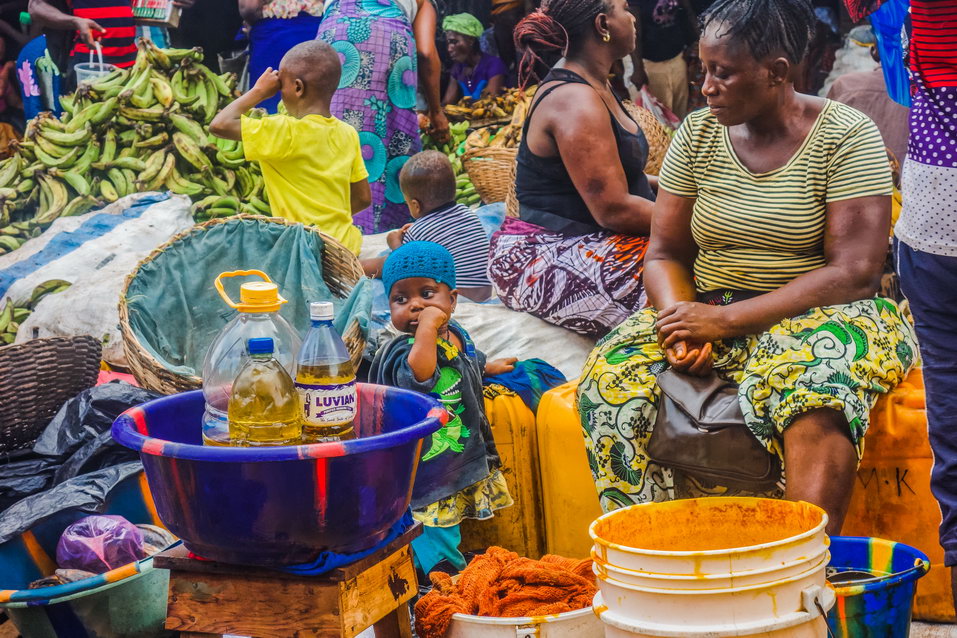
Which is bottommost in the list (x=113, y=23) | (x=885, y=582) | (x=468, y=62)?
(x=885, y=582)

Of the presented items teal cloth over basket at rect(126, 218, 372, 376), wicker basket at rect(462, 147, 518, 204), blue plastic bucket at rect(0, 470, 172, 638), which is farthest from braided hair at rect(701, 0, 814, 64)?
wicker basket at rect(462, 147, 518, 204)

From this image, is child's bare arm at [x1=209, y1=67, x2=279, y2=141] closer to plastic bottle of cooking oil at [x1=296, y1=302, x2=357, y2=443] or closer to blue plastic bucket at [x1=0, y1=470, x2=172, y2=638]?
blue plastic bucket at [x1=0, y1=470, x2=172, y2=638]

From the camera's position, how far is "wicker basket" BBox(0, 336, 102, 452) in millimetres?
3484

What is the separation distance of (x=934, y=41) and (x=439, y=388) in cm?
164

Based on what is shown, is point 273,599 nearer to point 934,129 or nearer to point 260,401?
point 260,401

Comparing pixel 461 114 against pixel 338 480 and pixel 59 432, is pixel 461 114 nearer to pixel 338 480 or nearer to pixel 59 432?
pixel 59 432

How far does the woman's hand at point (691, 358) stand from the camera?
105 inches

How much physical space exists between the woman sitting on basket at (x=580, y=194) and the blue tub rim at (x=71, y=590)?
184cm

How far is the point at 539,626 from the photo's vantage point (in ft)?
7.02

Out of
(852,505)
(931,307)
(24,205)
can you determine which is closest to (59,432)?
(852,505)

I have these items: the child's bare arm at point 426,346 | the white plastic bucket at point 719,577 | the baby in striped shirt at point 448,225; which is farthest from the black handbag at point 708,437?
the baby in striped shirt at point 448,225

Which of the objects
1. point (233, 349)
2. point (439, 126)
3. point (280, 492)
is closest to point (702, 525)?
point (280, 492)

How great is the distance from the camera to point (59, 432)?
135 inches

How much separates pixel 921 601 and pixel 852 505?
0.95 feet
